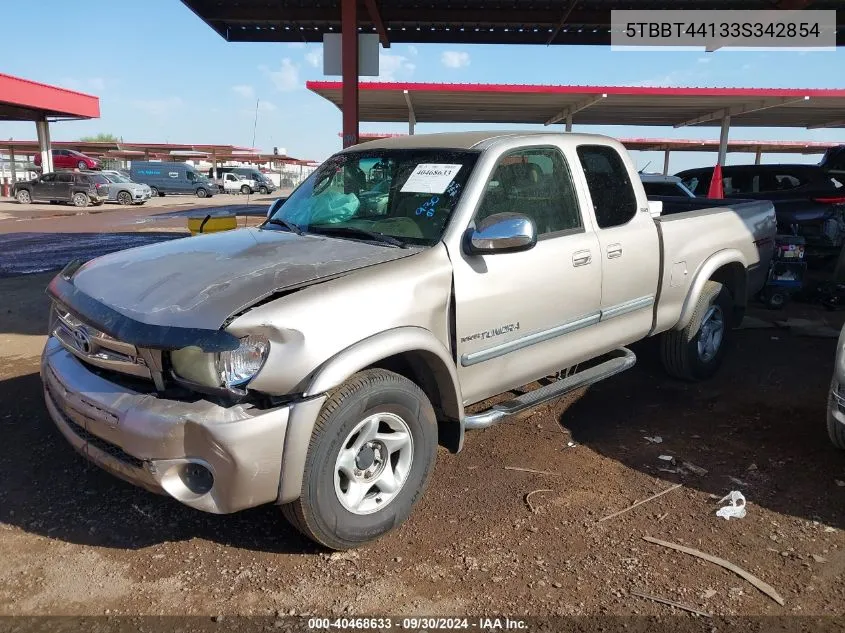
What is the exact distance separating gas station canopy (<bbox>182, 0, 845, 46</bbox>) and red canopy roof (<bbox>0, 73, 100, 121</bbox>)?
1853 centimetres

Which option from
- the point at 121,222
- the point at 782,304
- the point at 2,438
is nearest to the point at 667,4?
the point at 782,304

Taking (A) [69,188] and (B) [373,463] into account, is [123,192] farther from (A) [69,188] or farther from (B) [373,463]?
(B) [373,463]

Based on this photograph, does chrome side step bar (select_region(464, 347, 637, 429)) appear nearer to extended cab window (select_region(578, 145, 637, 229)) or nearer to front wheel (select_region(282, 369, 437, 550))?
front wheel (select_region(282, 369, 437, 550))

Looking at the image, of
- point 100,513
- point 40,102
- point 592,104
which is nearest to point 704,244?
point 100,513

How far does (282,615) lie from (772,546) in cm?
228

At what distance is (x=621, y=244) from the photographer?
424cm

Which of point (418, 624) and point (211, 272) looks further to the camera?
point (211, 272)

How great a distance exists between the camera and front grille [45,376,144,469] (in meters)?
2.71

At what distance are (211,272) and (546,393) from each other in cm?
200

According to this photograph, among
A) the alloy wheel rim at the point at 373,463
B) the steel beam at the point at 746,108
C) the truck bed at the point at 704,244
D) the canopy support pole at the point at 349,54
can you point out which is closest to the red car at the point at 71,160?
the steel beam at the point at 746,108

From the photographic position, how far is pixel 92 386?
286 centimetres

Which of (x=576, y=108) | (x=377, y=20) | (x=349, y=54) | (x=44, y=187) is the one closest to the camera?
(x=349, y=54)

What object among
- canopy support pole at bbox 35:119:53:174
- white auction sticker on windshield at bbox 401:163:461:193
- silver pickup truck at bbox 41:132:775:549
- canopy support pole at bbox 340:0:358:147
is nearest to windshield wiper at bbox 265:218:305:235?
silver pickup truck at bbox 41:132:775:549

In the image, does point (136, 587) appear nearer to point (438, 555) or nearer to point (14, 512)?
point (14, 512)
